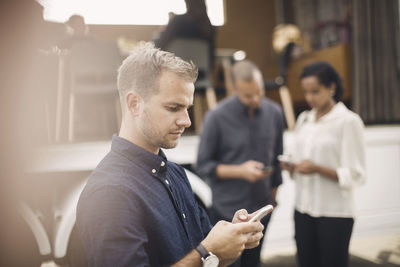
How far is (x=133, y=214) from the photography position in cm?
48

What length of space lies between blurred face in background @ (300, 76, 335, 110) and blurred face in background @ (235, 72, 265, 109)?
0.20 m

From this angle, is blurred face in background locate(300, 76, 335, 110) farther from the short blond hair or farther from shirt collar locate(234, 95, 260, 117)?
the short blond hair

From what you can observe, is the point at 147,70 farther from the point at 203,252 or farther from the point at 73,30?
the point at 203,252

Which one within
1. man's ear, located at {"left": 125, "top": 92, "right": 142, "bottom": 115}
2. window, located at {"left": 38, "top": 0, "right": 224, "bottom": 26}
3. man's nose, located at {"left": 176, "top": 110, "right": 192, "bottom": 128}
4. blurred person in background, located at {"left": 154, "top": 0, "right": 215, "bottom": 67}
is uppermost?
blurred person in background, located at {"left": 154, "top": 0, "right": 215, "bottom": 67}

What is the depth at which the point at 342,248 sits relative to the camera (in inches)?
47.8

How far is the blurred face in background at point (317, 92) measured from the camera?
4.21 ft

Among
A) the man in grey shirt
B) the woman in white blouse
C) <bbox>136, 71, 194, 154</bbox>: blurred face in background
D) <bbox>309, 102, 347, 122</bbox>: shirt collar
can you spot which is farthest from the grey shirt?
<bbox>136, 71, 194, 154</bbox>: blurred face in background

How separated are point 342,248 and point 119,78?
1.10 metres

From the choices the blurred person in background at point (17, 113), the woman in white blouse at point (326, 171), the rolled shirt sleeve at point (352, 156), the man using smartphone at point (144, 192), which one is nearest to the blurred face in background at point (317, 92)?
the woman in white blouse at point (326, 171)

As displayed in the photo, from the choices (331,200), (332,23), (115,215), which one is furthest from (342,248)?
(332,23)

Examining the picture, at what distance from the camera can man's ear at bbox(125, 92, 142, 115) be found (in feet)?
1.62

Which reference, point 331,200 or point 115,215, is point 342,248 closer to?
point 331,200

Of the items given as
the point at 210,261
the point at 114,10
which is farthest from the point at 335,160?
the point at 114,10

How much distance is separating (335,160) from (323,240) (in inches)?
12.4
